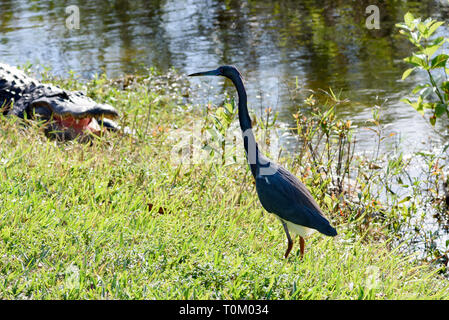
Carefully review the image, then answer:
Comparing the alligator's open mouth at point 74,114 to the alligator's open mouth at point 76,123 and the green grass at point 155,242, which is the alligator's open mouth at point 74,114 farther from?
the green grass at point 155,242

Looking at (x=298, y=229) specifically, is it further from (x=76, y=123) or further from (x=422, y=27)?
(x=76, y=123)

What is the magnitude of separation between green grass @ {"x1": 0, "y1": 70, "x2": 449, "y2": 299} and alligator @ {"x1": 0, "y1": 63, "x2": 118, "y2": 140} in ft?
3.94

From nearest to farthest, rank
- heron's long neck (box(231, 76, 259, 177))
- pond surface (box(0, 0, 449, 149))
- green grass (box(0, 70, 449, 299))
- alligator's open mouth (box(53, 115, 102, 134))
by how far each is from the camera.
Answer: green grass (box(0, 70, 449, 299))
heron's long neck (box(231, 76, 259, 177))
alligator's open mouth (box(53, 115, 102, 134))
pond surface (box(0, 0, 449, 149))

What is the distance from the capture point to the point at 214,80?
9.23 metres

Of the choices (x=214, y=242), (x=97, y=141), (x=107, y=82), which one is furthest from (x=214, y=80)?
(x=214, y=242)

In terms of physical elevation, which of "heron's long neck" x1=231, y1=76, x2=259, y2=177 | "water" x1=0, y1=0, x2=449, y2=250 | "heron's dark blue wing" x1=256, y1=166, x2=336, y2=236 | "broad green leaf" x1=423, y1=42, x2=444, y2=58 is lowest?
"water" x1=0, y1=0, x2=449, y2=250

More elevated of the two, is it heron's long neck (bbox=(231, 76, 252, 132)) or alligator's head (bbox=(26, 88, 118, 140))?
heron's long neck (bbox=(231, 76, 252, 132))

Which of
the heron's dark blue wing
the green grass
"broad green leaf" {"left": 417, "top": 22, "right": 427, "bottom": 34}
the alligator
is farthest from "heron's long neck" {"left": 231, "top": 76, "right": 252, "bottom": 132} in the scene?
the alligator

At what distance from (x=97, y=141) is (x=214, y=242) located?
219cm

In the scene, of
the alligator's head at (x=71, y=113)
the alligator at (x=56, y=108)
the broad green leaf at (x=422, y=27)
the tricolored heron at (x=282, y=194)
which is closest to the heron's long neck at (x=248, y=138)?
the tricolored heron at (x=282, y=194)

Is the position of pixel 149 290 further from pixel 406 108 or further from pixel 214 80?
pixel 214 80

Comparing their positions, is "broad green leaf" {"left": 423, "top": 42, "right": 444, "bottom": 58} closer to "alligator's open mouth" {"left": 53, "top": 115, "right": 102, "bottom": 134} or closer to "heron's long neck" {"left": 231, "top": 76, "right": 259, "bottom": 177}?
"heron's long neck" {"left": 231, "top": 76, "right": 259, "bottom": 177}

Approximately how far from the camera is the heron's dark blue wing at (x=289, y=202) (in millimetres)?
3203

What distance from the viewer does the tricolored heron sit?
321 centimetres
